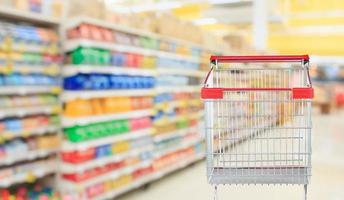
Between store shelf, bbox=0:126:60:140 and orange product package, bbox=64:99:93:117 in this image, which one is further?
orange product package, bbox=64:99:93:117

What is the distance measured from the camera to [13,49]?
9.22 feet

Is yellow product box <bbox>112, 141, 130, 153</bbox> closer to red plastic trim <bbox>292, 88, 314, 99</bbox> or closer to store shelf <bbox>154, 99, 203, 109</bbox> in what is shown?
store shelf <bbox>154, 99, 203, 109</bbox>

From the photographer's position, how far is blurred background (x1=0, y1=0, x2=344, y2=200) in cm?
293

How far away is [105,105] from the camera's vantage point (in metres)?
3.50

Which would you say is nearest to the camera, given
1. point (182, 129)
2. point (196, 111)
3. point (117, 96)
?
point (117, 96)

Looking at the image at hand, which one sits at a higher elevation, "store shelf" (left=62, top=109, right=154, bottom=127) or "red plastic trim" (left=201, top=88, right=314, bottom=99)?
"red plastic trim" (left=201, top=88, right=314, bottom=99)

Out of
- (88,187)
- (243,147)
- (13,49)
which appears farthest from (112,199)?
(243,147)

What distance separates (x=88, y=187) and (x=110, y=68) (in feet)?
3.51

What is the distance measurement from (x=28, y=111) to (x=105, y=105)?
739 millimetres

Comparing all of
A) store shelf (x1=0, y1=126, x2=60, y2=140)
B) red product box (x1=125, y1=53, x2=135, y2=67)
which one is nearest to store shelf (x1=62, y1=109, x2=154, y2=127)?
store shelf (x1=0, y1=126, x2=60, y2=140)

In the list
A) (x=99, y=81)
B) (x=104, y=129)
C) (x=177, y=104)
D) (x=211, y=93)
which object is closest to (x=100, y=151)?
(x=104, y=129)

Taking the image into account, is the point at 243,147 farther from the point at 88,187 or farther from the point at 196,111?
the point at 196,111

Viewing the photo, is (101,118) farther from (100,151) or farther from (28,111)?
(28,111)

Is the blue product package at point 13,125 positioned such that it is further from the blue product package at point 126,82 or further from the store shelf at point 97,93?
the blue product package at point 126,82
